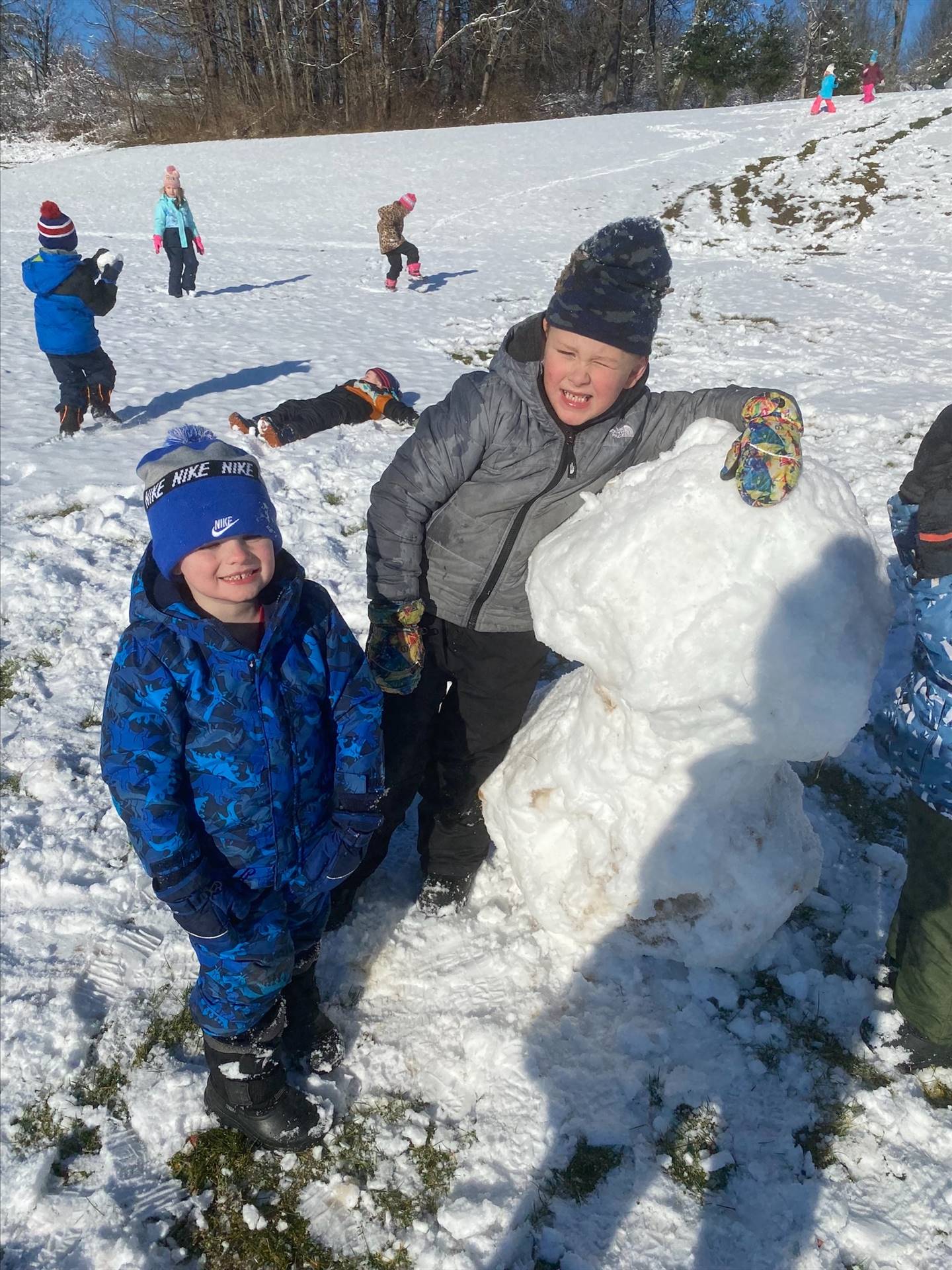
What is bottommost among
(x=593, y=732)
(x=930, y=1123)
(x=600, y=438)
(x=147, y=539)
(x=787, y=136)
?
(x=930, y=1123)

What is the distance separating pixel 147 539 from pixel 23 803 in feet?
6.54

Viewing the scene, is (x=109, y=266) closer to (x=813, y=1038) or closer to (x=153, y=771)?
(x=153, y=771)

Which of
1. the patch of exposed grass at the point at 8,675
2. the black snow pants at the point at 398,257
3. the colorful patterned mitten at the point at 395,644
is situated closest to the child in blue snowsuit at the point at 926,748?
the colorful patterned mitten at the point at 395,644

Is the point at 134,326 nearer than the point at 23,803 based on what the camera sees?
No

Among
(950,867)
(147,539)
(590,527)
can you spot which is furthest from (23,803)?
(950,867)

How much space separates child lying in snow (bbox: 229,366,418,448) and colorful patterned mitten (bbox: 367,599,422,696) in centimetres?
399

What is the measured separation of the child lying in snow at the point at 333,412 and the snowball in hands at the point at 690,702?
4.03 metres

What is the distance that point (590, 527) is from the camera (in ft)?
6.16

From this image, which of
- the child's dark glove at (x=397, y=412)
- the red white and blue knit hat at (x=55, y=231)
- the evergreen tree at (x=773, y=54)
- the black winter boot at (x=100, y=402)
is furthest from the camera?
the evergreen tree at (x=773, y=54)

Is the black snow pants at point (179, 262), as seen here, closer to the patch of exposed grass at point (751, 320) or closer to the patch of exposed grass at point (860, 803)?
the patch of exposed grass at point (751, 320)

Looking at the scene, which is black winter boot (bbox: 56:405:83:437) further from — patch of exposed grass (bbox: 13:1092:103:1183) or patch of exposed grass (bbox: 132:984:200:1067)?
patch of exposed grass (bbox: 13:1092:103:1183)

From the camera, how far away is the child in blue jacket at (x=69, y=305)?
5625 millimetres

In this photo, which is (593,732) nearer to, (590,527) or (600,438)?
(590,527)

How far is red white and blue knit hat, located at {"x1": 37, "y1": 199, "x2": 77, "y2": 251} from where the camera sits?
5.48 metres
